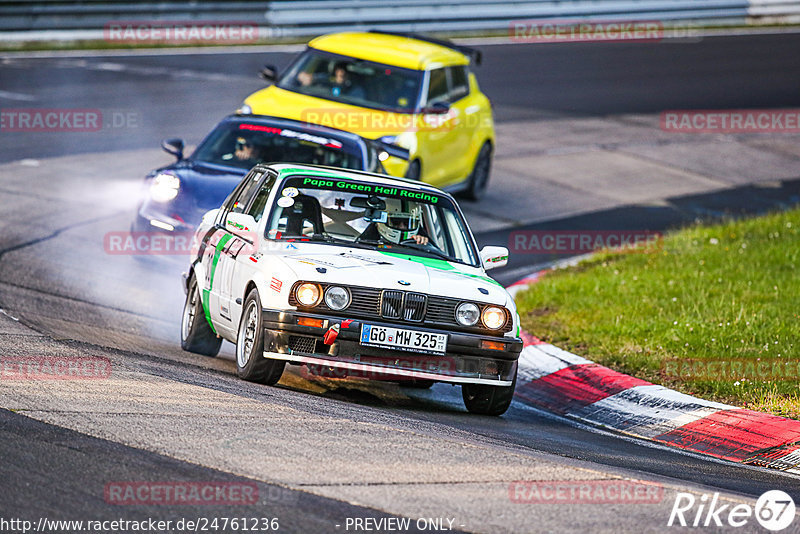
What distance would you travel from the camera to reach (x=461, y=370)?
8.43 m

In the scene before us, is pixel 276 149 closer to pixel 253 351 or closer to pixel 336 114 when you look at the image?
pixel 336 114

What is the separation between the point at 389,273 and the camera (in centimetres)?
843

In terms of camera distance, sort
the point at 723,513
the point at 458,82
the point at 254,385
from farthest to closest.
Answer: the point at 458,82
the point at 254,385
the point at 723,513

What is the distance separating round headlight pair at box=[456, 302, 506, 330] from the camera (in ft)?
27.7

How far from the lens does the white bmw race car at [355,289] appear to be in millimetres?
8188

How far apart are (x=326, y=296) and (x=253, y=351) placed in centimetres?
62

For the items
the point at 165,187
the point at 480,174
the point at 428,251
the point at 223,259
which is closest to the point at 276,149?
the point at 165,187

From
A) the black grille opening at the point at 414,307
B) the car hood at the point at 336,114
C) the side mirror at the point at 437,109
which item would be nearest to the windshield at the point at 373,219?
the black grille opening at the point at 414,307

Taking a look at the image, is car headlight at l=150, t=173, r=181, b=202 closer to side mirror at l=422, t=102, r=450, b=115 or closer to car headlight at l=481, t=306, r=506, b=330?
car headlight at l=481, t=306, r=506, b=330

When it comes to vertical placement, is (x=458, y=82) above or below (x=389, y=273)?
below

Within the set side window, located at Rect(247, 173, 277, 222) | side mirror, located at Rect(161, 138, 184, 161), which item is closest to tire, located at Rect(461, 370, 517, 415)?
side window, located at Rect(247, 173, 277, 222)

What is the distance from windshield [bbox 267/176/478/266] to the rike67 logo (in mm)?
3498

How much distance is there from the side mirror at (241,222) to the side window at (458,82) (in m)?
8.28

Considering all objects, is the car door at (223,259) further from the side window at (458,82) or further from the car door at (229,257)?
the side window at (458,82)
